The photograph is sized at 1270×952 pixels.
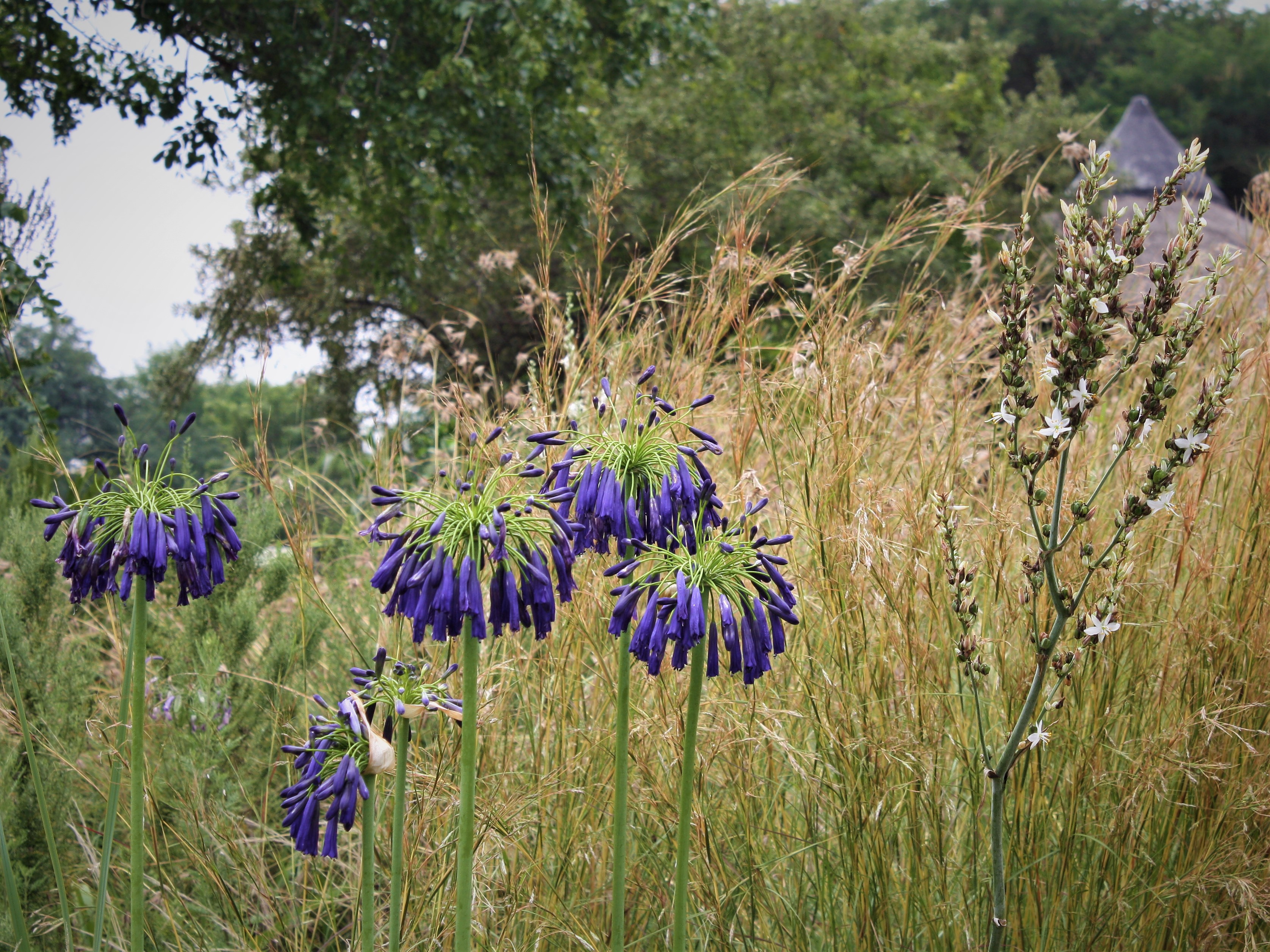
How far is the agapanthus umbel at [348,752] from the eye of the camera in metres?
1.35

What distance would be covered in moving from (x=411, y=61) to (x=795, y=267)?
673cm

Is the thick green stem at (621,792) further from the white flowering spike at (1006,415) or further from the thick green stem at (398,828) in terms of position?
the white flowering spike at (1006,415)

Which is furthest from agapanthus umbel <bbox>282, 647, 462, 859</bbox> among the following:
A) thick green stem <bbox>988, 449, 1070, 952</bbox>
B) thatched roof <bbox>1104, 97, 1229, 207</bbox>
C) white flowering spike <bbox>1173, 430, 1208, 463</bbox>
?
thatched roof <bbox>1104, 97, 1229, 207</bbox>

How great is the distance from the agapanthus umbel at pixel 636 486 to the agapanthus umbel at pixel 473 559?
2.3 inches

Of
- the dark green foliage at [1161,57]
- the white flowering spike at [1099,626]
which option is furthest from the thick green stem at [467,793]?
the dark green foliage at [1161,57]

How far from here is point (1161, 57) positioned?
2952 centimetres

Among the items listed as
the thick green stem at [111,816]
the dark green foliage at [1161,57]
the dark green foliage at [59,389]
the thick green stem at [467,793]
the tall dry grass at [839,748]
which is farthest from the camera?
the dark green foliage at [1161,57]

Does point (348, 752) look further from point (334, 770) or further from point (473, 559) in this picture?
point (473, 559)

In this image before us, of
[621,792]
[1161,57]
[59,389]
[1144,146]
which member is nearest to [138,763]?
[621,792]

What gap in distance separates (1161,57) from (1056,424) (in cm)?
3505

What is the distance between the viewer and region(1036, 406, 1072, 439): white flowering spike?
5.01 ft

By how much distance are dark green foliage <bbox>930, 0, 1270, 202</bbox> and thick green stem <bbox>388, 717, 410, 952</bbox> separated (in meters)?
28.3

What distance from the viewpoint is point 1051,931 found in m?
1.93

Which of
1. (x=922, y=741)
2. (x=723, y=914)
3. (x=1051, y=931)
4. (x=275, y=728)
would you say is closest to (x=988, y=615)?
(x=922, y=741)
